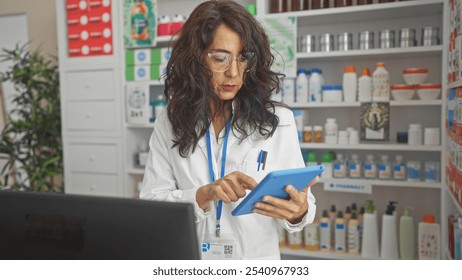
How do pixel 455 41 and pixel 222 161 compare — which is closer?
pixel 222 161

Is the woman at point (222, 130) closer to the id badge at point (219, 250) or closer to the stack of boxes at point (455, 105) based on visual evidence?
the id badge at point (219, 250)

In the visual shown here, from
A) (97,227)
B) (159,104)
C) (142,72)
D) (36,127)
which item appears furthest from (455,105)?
(36,127)

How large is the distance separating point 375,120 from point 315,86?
1.46 ft

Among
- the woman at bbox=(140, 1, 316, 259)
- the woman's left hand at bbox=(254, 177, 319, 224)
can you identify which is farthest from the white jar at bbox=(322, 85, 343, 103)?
the woman's left hand at bbox=(254, 177, 319, 224)

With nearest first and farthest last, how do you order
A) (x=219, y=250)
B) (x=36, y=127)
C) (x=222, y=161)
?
(x=219, y=250)
(x=222, y=161)
(x=36, y=127)

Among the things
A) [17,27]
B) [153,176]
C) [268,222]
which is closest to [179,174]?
[153,176]

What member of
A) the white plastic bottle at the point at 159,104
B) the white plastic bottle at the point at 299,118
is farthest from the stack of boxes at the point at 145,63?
the white plastic bottle at the point at 299,118

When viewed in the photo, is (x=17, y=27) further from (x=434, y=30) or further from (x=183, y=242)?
(x=183, y=242)

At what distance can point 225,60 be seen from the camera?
1.26m

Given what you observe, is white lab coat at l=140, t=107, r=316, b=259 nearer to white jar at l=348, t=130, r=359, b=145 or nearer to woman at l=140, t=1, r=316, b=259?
woman at l=140, t=1, r=316, b=259

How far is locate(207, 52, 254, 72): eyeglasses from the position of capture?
126 centimetres

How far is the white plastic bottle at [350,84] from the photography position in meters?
2.57

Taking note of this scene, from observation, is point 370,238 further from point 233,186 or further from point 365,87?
point 233,186
